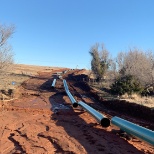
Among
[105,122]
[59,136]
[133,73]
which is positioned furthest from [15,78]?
[59,136]

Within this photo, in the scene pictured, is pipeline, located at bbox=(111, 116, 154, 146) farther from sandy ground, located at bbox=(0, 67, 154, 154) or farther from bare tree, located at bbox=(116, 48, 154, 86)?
bare tree, located at bbox=(116, 48, 154, 86)

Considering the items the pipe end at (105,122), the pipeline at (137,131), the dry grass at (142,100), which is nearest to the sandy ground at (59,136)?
the pipe end at (105,122)

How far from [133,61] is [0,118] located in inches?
762

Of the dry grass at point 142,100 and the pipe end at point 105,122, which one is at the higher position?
the dry grass at point 142,100

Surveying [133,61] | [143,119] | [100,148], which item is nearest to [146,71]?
[133,61]

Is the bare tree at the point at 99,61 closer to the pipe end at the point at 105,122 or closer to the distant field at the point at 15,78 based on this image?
the distant field at the point at 15,78

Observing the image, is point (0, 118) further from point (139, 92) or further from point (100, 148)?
point (139, 92)

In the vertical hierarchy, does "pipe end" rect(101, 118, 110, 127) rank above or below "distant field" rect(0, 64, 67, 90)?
below

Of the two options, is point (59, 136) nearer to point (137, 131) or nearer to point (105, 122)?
point (105, 122)

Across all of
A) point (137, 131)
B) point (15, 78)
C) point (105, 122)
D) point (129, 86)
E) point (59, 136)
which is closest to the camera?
point (137, 131)

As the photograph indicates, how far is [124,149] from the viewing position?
8.13 meters

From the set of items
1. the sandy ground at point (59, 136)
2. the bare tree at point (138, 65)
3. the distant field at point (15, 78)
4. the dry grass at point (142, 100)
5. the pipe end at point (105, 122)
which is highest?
the bare tree at point (138, 65)

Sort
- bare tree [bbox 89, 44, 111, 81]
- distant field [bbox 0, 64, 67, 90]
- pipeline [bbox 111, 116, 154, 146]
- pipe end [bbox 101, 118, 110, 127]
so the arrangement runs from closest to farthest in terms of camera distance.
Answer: pipeline [bbox 111, 116, 154, 146] → pipe end [bbox 101, 118, 110, 127] → distant field [bbox 0, 64, 67, 90] → bare tree [bbox 89, 44, 111, 81]

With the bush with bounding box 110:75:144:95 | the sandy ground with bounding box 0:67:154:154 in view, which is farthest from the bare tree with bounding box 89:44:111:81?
the sandy ground with bounding box 0:67:154:154
